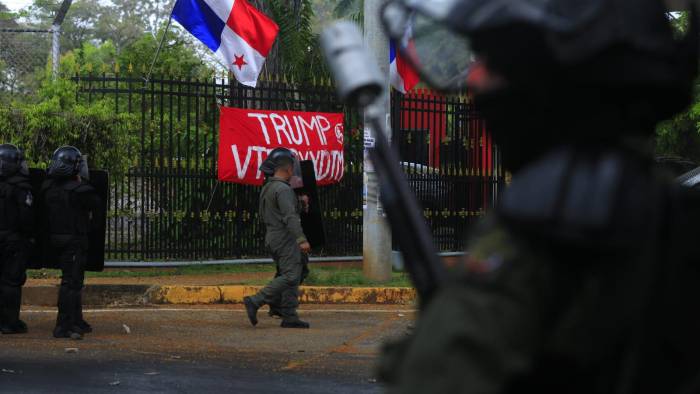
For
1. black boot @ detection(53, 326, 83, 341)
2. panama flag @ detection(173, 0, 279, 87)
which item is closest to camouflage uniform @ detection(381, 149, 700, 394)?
black boot @ detection(53, 326, 83, 341)

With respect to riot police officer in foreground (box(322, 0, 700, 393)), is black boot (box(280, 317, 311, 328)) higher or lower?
lower

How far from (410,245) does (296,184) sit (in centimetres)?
911

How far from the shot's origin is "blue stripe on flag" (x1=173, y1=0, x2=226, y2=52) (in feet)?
45.7

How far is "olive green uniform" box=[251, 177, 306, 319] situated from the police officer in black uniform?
1.55 m

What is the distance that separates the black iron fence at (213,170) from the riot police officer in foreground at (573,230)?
11.3 meters

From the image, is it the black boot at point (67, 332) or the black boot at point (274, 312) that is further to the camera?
the black boot at point (274, 312)

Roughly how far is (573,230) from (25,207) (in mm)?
8385

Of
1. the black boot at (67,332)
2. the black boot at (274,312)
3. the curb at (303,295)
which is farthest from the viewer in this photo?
the curb at (303,295)

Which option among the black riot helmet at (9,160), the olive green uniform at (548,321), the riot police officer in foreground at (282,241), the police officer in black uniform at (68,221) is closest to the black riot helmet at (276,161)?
the riot police officer in foreground at (282,241)

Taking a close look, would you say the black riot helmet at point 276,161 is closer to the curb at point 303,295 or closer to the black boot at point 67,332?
the curb at point 303,295

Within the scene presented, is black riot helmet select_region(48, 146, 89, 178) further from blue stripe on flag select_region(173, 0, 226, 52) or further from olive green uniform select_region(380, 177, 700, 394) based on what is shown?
olive green uniform select_region(380, 177, 700, 394)

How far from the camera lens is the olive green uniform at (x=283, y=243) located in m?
9.78

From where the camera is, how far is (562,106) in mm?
1475

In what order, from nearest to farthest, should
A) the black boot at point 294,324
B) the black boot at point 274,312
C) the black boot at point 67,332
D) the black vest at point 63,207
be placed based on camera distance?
the black boot at point 67,332
the black vest at point 63,207
the black boot at point 294,324
the black boot at point 274,312
